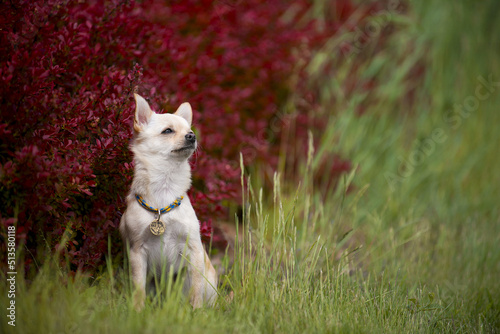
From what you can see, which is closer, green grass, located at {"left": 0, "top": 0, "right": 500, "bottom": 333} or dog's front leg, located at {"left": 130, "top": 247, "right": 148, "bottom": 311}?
green grass, located at {"left": 0, "top": 0, "right": 500, "bottom": 333}

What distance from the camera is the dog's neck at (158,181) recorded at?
10.1 ft

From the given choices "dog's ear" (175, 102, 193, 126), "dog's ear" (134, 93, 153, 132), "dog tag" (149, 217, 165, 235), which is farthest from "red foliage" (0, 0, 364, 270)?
"dog tag" (149, 217, 165, 235)

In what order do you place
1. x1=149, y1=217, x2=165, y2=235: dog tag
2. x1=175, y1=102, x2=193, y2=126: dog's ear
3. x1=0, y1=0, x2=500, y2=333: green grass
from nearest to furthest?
1. x1=0, y1=0, x2=500, y2=333: green grass
2. x1=149, y1=217, x2=165, y2=235: dog tag
3. x1=175, y1=102, x2=193, y2=126: dog's ear

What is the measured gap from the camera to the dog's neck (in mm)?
3070

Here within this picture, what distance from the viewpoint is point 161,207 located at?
3.05m

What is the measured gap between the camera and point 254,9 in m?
6.34

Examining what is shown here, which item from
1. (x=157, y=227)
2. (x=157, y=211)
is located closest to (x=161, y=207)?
(x=157, y=211)

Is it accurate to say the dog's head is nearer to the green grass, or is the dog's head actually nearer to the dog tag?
the dog tag

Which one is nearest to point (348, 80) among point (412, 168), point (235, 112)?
point (412, 168)

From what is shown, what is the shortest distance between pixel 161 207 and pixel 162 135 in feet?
1.53

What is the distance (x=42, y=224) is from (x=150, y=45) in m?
1.74

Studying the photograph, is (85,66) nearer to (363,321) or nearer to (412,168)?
(363,321)

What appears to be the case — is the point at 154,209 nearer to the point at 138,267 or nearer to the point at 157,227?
the point at 157,227

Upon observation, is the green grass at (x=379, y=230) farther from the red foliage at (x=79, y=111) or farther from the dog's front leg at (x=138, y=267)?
the red foliage at (x=79, y=111)
